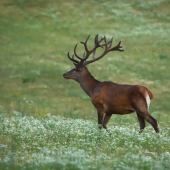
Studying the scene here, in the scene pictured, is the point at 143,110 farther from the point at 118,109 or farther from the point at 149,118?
the point at 118,109

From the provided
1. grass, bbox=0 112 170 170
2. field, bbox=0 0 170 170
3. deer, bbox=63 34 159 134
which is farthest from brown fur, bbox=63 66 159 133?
grass, bbox=0 112 170 170

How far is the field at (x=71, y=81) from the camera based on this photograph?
22.2ft

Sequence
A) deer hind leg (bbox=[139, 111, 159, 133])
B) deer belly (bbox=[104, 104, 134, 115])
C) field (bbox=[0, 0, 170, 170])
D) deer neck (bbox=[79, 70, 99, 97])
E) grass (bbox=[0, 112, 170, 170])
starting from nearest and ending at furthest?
grass (bbox=[0, 112, 170, 170]), field (bbox=[0, 0, 170, 170]), deer hind leg (bbox=[139, 111, 159, 133]), deer belly (bbox=[104, 104, 134, 115]), deer neck (bbox=[79, 70, 99, 97])

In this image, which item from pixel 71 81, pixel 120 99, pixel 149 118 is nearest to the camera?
pixel 149 118

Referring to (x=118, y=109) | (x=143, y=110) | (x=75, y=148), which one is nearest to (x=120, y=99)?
(x=118, y=109)

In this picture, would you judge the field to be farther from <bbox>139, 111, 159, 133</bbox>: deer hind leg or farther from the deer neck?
the deer neck

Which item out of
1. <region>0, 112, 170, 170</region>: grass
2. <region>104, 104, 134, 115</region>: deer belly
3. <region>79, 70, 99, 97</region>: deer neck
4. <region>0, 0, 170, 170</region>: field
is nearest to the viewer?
<region>0, 112, 170, 170</region>: grass

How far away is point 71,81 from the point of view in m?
21.0

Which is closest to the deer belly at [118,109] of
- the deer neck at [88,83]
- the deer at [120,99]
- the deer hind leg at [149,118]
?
the deer at [120,99]

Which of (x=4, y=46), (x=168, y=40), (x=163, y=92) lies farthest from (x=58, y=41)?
(x=163, y=92)

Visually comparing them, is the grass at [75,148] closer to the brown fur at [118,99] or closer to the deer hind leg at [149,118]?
the deer hind leg at [149,118]

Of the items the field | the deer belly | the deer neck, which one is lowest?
the field

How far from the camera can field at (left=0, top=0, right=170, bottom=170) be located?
676 centimetres

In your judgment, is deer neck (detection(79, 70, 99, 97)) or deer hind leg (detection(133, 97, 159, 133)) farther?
deer neck (detection(79, 70, 99, 97))
